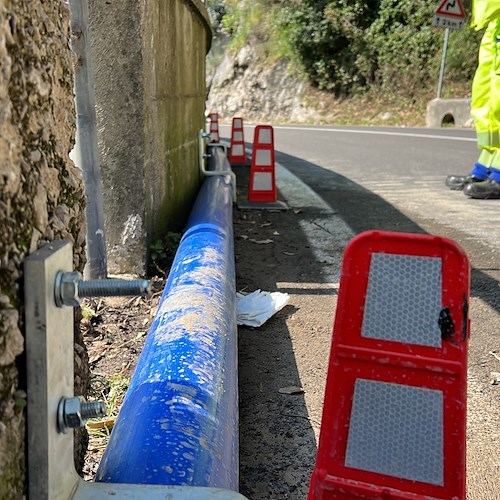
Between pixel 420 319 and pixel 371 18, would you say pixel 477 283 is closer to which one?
pixel 420 319

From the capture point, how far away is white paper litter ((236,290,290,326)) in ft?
12.5

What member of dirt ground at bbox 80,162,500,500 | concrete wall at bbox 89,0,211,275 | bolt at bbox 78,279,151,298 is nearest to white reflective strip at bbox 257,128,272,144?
dirt ground at bbox 80,162,500,500

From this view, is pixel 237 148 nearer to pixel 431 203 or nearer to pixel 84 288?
pixel 431 203

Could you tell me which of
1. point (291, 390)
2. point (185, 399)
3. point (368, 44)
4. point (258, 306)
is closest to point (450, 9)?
point (368, 44)

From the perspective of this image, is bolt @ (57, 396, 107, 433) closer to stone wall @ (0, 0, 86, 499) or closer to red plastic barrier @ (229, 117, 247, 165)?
stone wall @ (0, 0, 86, 499)

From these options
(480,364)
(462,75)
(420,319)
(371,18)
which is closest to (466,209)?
(480,364)

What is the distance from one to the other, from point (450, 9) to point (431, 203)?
14.2m

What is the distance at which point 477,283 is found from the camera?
14.9 ft

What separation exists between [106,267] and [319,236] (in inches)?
97.5

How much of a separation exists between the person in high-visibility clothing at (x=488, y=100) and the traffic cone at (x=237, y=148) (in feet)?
15.2

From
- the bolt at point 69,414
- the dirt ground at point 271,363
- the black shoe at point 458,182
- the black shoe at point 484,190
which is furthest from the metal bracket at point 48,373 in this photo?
the black shoe at point 458,182

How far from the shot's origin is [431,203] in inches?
292

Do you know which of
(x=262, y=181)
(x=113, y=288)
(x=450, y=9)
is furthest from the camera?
(x=450, y=9)

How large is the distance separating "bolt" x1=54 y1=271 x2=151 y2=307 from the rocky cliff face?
27.1 metres
